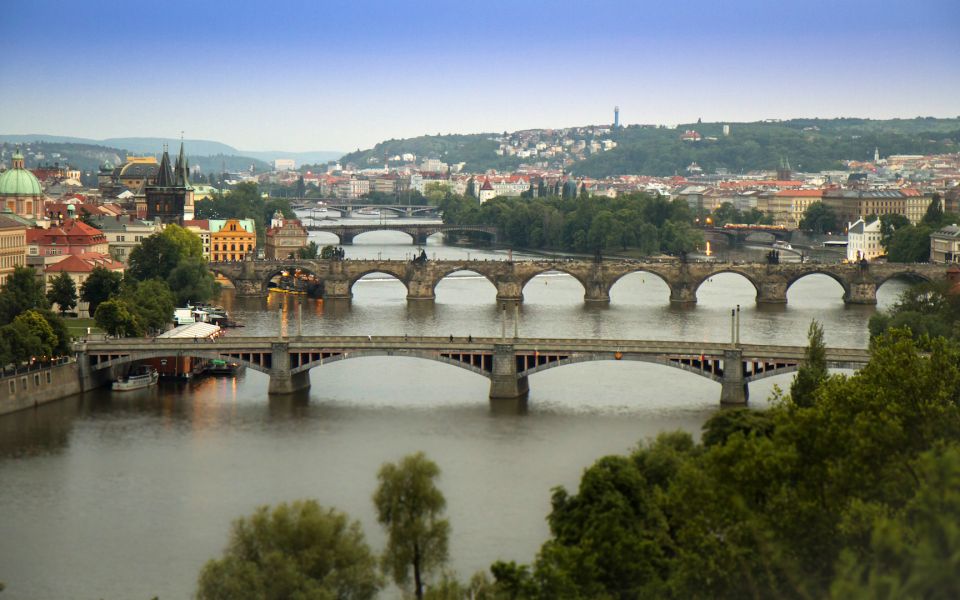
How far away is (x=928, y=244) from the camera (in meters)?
63.6

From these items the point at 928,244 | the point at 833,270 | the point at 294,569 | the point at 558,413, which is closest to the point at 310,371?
the point at 558,413

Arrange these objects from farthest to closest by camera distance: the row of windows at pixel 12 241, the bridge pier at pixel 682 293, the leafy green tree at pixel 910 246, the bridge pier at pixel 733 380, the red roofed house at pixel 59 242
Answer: the leafy green tree at pixel 910 246
the bridge pier at pixel 682 293
the red roofed house at pixel 59 242
the row of windows at pixel 12 241
the bridge pier at pixel 733 380

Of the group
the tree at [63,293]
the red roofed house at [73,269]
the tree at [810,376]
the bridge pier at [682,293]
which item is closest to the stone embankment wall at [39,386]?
the tree at [63,293]

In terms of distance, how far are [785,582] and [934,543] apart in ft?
10.9

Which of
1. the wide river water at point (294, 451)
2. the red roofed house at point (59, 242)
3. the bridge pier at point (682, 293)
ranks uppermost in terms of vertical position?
the red roofed house at point (59, 242)

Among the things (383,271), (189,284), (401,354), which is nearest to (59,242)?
(189,284)

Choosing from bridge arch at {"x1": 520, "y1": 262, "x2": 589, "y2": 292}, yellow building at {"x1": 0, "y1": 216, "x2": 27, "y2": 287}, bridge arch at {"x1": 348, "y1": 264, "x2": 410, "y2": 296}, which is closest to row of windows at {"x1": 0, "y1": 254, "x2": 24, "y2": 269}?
yellow building at {"x1": 0, "y1": 216, "x2": 27, "y2": 287}

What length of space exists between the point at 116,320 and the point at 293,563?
2021cm

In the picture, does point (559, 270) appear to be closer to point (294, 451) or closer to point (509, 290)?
point (509, 290)

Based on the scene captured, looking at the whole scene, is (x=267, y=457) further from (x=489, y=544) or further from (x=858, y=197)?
(x=858, y=197)

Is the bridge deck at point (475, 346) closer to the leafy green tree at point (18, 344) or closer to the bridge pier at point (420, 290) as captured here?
the leafy green tree at point (18, 344)

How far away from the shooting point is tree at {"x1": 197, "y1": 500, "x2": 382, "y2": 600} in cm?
1644

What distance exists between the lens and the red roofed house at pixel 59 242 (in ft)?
145

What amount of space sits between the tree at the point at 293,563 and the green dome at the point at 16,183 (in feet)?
126
